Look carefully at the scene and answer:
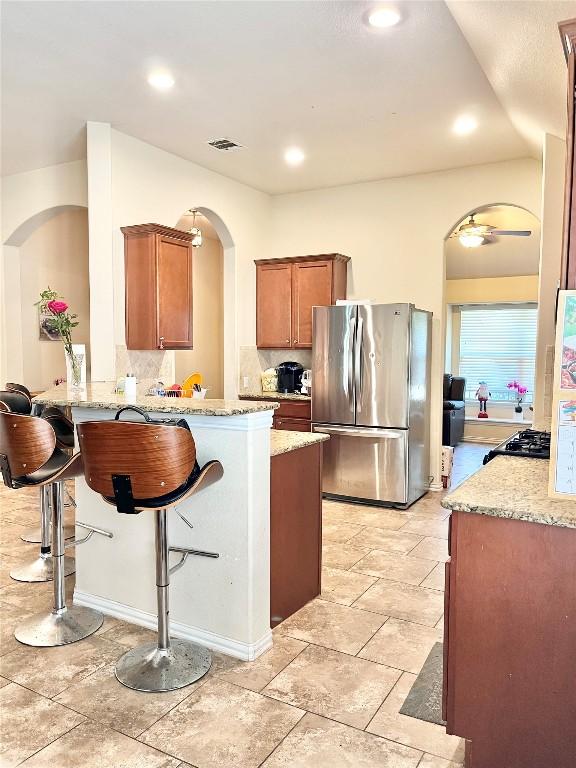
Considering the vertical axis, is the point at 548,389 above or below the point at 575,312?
below

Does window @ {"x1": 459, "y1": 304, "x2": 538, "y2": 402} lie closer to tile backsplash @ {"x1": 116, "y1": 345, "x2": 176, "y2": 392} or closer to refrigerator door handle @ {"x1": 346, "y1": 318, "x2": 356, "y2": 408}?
refrigerator door handle @ {"x1": 346, "y1": 318, "x2": 356, "y2": 408}

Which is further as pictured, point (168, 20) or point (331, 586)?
point (331, 586)

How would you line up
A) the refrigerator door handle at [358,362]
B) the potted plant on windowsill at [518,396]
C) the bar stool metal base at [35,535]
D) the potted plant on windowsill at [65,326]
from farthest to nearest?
the potted plant on windowsill at [518,396] < the refrigerator door handle at [358,362] < the bar stool metal base at [35,535] < the potted plant on windowsill at [65,326]

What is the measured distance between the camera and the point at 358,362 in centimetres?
503

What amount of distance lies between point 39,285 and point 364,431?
4.11 metres

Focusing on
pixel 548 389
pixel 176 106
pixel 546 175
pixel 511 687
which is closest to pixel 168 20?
pixel 176 106

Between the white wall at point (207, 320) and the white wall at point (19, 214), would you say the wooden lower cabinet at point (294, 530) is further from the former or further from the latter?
the white wall at point (207, 320)

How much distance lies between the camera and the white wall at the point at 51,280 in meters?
6.39

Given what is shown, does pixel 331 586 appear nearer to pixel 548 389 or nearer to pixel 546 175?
pixel 548 389

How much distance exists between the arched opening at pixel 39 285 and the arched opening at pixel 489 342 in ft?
16.7

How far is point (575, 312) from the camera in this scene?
5.47 ft

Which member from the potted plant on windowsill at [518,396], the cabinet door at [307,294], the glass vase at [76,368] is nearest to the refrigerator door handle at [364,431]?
the cabinet door at [307,294]

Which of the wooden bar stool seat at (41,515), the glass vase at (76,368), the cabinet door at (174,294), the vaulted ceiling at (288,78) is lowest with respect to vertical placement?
the wooden bar stool seat at (41,515)

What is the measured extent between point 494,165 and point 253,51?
2801 mm
